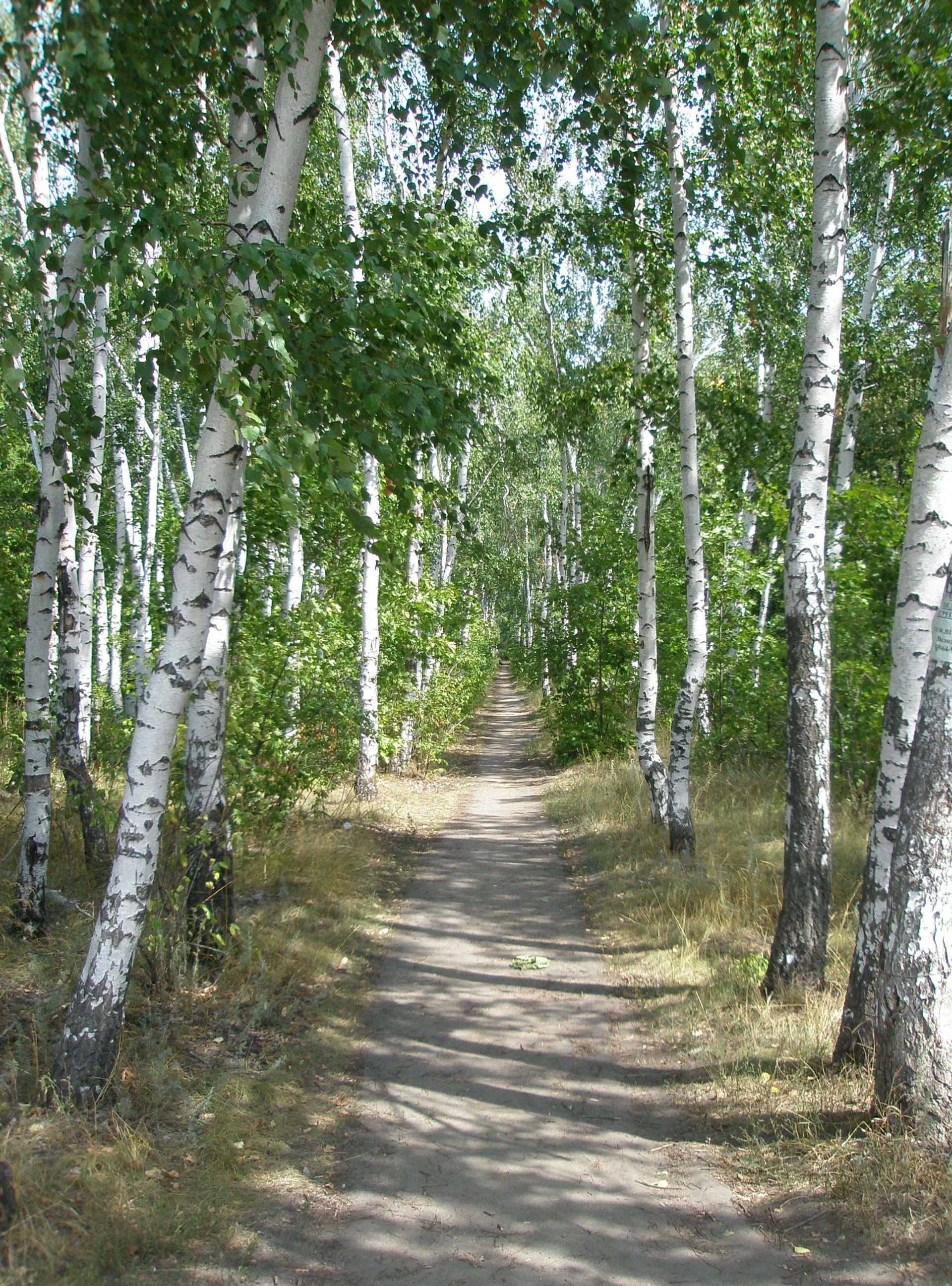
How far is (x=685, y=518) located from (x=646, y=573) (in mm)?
2129

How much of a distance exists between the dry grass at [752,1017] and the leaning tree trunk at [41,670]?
13.7 ft

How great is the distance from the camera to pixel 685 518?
8711mm

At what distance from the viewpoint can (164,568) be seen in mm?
14422

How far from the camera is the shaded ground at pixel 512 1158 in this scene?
3.34 metres

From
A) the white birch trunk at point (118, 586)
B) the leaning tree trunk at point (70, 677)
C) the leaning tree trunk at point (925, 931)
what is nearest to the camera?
the leaning tree trunk at point (925, 931)

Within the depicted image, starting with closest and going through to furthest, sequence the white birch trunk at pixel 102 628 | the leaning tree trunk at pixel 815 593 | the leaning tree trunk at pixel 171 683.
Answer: the leaning tree trunk at pixel 171 683 < the leaning tree trunk at pixel 815 593 < the white birch trunk at pixel 102 628

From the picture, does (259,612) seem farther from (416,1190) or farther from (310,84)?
(416,1190)

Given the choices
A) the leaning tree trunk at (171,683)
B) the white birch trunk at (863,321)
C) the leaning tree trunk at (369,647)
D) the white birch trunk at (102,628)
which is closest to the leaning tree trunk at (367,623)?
the leaning tree trunk at (369,647)

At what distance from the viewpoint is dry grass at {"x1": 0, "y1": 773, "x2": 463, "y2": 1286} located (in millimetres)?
3289

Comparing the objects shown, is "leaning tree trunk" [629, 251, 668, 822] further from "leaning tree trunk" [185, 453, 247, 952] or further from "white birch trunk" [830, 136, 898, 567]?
"leaning tree trunk" [185, 453, 247, 952]

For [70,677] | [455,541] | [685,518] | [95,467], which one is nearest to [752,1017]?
[685,518]

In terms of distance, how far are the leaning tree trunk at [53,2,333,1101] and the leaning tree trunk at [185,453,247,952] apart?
145 cm

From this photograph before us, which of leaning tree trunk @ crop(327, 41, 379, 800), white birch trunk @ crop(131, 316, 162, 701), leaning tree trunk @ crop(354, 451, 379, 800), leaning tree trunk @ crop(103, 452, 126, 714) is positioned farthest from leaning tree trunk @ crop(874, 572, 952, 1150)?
leaning tree trunk @ crop(103, 452, 126, 714)

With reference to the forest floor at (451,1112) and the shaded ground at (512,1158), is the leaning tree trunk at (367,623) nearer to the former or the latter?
the forest floor at (451,1112)
